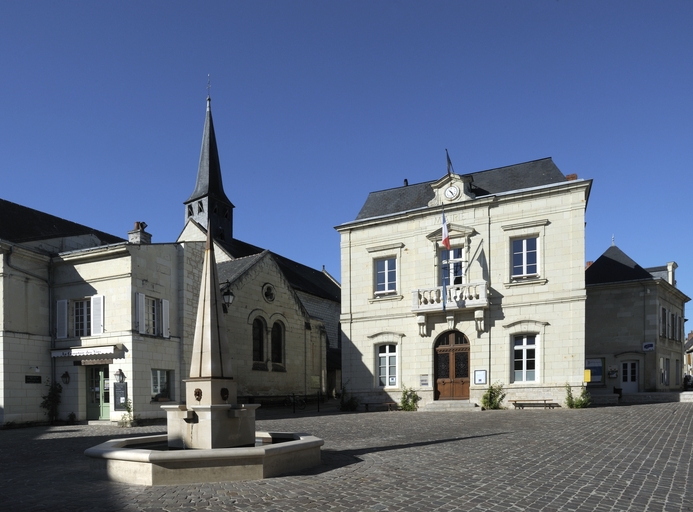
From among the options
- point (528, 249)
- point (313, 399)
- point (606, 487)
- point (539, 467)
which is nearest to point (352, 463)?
point (539, 467)

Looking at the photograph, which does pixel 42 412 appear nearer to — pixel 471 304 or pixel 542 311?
pixel 471 304

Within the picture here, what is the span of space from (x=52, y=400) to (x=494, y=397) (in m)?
15.1

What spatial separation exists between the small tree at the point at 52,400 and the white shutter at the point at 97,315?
2.31 meters

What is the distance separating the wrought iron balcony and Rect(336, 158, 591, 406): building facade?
0.14 feet

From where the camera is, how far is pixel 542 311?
65.5 ft

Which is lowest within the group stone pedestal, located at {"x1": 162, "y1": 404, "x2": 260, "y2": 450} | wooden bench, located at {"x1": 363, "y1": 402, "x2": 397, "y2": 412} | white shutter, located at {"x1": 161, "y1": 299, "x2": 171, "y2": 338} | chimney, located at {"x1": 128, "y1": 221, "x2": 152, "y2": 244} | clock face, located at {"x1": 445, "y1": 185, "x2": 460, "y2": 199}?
wooden bench, located at {"x1": 363, "y1": 402, "x2": 397, "y2": 412}

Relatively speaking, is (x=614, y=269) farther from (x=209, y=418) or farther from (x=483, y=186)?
(x=209, y=418)

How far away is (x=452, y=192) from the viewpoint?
22.0 metres

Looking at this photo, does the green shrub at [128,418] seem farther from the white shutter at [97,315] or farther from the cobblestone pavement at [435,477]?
the cobblestone pavement at [435,477]

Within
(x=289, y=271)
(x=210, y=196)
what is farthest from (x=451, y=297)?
(x=210, y=196)

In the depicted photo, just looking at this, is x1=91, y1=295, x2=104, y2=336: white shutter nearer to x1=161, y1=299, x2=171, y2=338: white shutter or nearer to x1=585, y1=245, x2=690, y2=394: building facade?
x1=161, y1=299, x2=171, y2=338: white shutter

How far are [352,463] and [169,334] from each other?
1250 centimetres

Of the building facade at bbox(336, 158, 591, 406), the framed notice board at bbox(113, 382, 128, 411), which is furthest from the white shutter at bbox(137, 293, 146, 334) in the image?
the building facade at bbox(336, 158, 591, 406)

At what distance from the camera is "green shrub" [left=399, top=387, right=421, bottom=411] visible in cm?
2116
